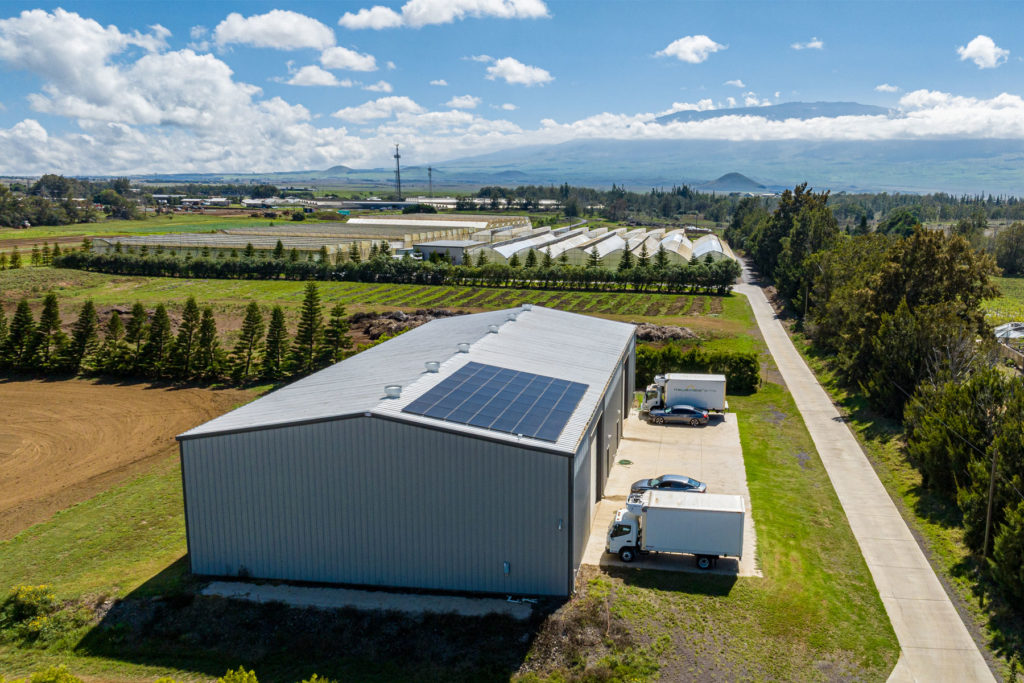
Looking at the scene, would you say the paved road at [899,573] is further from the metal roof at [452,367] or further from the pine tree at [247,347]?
the pine tree at [247,347]

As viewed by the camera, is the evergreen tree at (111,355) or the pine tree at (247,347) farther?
the evergreen tree at (111,355)

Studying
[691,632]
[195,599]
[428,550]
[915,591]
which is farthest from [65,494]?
[915,591]

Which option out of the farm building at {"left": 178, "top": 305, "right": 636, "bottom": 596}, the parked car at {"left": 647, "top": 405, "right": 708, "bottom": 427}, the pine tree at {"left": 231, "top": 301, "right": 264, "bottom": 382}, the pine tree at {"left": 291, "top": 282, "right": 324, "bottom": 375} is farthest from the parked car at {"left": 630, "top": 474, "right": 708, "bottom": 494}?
the pine tree at {"left": 231, "top": 301, "right": 264, "bottom": 382}

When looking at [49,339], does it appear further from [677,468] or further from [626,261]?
[626,261]

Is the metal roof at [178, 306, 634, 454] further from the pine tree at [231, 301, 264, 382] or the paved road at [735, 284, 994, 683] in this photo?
the pine tree at [231, 301, 264, 382]

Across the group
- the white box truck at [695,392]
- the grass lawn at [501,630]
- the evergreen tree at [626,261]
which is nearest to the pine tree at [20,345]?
the grass lawn at [501,630]
